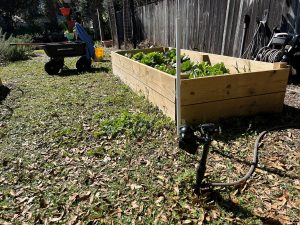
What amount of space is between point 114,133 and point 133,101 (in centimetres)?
132

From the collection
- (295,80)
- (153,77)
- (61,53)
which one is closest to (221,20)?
(295,80)

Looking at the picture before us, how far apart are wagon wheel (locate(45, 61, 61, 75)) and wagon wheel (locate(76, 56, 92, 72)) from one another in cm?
55

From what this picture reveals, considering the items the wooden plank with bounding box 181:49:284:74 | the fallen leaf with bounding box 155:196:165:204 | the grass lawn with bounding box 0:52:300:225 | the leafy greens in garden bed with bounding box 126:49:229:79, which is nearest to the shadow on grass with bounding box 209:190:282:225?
the grass lawn with bounding box 0:52:300:225

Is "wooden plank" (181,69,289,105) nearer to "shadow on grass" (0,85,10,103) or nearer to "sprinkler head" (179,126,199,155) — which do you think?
"sprinkler head" (179,126,199,155)

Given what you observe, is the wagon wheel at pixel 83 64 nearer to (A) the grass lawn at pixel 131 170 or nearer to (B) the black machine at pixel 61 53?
(B) the black machine at pixel 61 53

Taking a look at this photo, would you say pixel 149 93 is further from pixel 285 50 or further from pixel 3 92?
pixel 3 92

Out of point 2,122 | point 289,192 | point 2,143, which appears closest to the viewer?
point 289,192

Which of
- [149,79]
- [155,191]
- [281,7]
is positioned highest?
[281,7]

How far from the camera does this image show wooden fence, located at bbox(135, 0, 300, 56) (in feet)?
17.0

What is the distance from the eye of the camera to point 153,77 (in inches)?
166

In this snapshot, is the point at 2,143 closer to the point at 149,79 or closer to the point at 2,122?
the point at 2,122

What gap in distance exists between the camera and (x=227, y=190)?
247 cm

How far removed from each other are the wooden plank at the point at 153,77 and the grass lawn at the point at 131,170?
38 centimetres

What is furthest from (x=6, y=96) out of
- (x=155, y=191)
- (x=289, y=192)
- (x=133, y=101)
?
(x=289, y=192)
